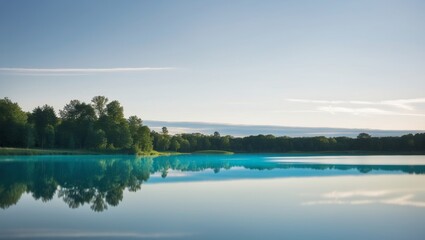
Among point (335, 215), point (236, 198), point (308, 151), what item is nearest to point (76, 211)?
point (236, 198)

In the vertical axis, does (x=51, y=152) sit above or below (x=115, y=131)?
below

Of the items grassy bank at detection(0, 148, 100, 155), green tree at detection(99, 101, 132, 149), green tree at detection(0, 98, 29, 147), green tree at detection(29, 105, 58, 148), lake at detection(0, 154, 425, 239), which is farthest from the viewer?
green tree at detection(99, 101, 132, 149)

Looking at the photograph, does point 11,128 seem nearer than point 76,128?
Yes

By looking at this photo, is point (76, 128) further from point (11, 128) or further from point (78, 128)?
point (11, 128)

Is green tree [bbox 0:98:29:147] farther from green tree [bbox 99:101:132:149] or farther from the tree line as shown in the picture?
green tree [bbox 99:101:132:149]

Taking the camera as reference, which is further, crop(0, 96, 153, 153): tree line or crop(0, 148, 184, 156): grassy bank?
crop(0, 96, 153, 153): tree line

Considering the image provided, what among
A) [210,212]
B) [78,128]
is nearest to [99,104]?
[78,128]

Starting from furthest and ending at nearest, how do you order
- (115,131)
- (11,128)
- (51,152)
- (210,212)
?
1. (115,131)
2. (11,128)
3. (51,152)
4. (210,212)

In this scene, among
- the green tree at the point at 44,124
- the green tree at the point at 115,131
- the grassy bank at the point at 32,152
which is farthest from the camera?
the green tree at the point at 115,131

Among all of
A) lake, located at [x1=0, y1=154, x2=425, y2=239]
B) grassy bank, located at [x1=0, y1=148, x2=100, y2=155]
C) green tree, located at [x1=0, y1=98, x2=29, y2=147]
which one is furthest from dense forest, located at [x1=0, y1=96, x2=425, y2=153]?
lake, located at [x1=0, y1=154, x2=425, y2=239]

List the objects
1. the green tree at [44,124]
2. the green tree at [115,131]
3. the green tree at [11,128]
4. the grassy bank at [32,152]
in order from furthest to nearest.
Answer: the green tree at [115,131] → the green tree at [44,124] → the green tree at [11,128] → the grassy bank at [32,152]

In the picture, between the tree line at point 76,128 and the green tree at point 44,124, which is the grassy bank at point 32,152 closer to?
the tree line at point 76,128

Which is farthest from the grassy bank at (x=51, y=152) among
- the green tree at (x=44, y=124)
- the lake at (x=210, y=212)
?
the lake at (x=210, y=212)

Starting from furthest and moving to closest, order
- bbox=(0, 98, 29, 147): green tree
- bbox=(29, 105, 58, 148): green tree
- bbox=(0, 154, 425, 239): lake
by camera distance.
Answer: bbox=(29, 105, 58, 148): green tree, bbox=(0, 98, 29, 147): green tree, bbox=(0, 154, 425, 239): lake
